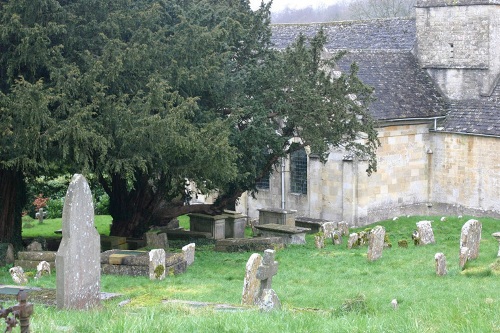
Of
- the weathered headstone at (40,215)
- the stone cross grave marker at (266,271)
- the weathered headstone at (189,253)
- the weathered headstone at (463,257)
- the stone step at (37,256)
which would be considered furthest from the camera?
the weathered headstone at (40,215)

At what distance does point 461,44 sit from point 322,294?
2168 centimetres

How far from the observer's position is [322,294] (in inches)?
698

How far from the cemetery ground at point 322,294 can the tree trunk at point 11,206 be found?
3.38 metres

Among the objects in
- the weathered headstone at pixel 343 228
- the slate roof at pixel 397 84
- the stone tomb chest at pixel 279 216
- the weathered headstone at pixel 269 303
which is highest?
the slate roof at pixel 397 84

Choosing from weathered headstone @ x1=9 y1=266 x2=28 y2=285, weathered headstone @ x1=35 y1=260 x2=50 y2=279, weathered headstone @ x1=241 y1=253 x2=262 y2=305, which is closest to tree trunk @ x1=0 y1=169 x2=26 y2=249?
weathered headstone @ x1=35 y1=260 x2=50 y2=279

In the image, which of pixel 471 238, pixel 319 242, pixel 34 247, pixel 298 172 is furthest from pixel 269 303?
pixel 298 172

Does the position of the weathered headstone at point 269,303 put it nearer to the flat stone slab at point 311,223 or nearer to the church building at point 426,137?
the flat stone slab at point 311,223

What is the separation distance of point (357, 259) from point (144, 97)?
285 inches

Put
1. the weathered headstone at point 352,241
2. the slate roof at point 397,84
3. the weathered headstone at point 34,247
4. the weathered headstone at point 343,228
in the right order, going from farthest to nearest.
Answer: the slate roof at point 397,84 < the weathered headstone at point 343,228 < the weathered headstone at point 352,241 < the weathered headstone at point 34,247

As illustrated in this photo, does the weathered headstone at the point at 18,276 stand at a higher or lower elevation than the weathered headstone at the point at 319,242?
lower

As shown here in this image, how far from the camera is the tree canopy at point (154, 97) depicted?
2209 centimetres

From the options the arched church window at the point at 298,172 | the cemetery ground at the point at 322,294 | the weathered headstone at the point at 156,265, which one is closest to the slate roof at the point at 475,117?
the cemetery ground at the point at 322,294

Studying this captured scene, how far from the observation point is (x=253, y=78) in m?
28.2

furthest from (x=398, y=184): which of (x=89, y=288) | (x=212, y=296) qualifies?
(x=89, y=288)
